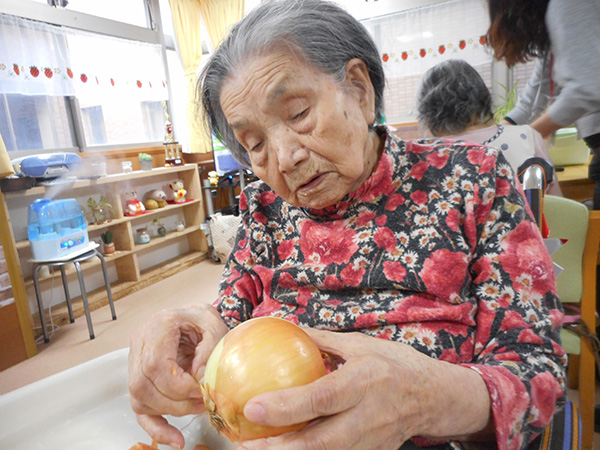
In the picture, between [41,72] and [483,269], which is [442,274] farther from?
[41,72]

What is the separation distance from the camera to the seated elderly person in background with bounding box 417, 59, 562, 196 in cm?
178

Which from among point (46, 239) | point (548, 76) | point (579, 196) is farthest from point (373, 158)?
point (46, 239)

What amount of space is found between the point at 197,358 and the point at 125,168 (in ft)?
11.3

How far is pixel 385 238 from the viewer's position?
0.82m

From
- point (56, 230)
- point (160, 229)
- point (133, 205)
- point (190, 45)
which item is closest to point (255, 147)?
point (56, 230)

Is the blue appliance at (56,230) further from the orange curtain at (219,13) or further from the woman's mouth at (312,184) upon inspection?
the orange curtain at (219,13)

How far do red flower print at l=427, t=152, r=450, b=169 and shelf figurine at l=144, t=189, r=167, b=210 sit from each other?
11.9 feet

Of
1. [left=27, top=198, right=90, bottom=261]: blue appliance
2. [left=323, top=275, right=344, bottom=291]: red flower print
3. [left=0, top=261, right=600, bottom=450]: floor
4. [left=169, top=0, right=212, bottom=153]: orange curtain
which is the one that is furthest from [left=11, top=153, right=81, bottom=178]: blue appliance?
[left=323, top=275, right=344, bottom=291]: red flower print

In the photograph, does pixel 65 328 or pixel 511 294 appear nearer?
pixel 511 294

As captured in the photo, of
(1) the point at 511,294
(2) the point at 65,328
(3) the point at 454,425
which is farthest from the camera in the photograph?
(2) the point at 65,328

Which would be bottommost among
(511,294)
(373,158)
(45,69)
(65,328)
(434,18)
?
(65,328)

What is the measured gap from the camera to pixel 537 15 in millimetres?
1469

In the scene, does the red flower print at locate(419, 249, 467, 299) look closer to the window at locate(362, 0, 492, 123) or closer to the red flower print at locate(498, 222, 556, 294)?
the red flower print at locate(498, 222, 556, 294)

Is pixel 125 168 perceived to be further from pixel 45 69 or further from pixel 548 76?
pixel 548 76
